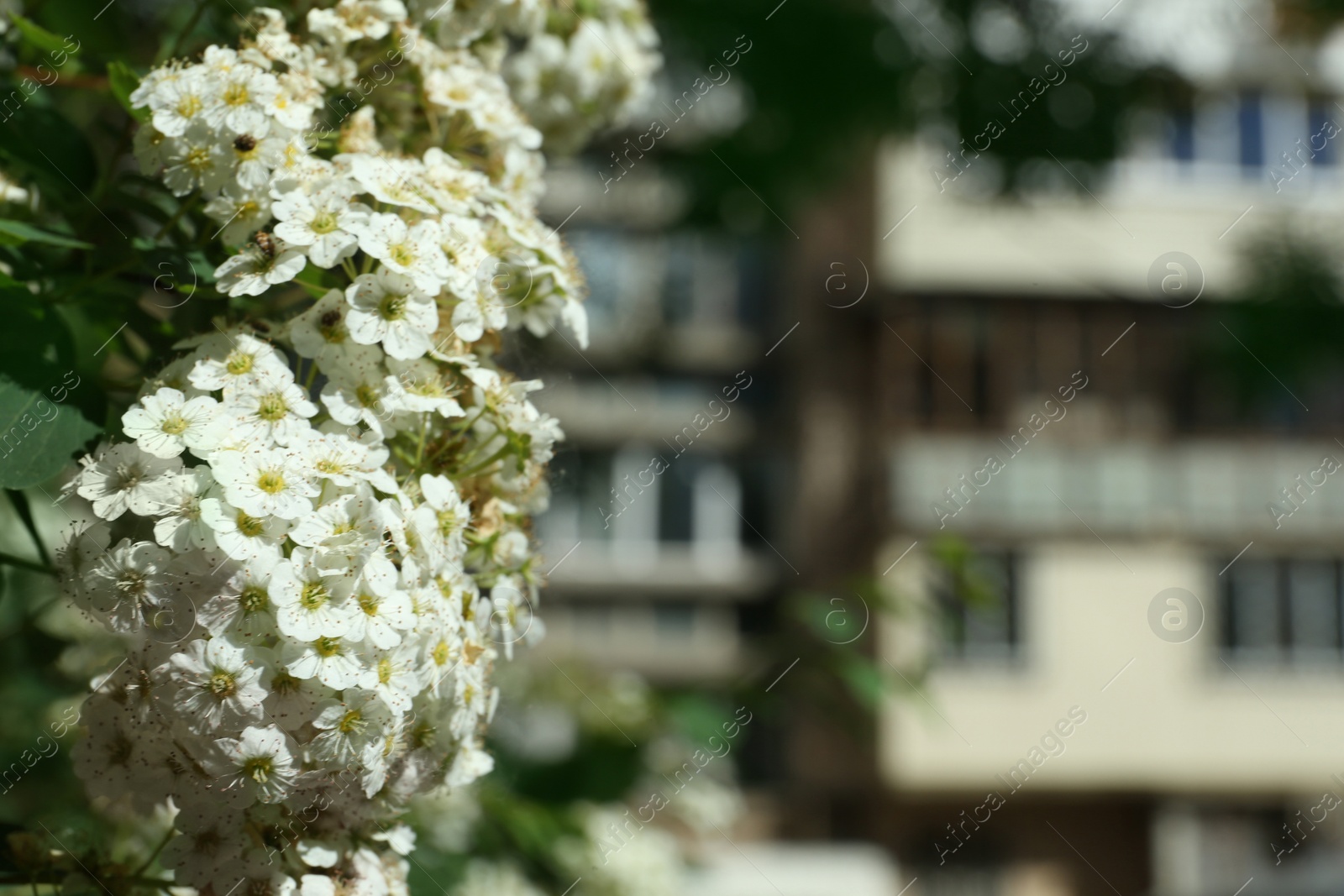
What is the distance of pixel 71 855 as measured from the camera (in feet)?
3.59

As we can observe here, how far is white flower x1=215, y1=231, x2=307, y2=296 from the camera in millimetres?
1004

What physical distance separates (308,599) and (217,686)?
0.29 feet

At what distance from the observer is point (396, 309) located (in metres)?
1.00

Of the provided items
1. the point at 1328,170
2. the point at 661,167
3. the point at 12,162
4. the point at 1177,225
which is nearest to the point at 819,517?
the point at 1177,225

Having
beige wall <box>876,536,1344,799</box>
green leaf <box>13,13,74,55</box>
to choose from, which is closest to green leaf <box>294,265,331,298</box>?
green leaf <box>13,13,74,55</box>

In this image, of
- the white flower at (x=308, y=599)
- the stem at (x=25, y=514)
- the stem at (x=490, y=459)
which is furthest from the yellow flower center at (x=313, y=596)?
the stem at (x=25, y=514)

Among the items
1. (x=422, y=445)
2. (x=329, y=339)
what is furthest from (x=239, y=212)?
(x=422, y=445)

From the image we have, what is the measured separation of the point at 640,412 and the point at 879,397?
2896 millimetres

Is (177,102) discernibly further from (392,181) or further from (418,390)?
(418,390)

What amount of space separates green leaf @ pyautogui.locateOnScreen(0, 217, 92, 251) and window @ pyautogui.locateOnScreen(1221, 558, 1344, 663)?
14356mm

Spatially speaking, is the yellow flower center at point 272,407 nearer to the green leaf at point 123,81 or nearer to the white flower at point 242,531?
the white flower at point 242,531

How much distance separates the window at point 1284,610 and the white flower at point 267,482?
14.4 metres

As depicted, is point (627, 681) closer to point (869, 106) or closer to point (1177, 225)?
point (869, 106)

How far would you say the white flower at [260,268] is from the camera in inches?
39.5
